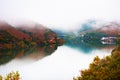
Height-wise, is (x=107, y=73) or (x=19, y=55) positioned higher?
(x=107, y=73)

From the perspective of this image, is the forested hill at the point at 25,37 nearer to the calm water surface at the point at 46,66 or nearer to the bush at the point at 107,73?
the calm water surface at the point at 46,66

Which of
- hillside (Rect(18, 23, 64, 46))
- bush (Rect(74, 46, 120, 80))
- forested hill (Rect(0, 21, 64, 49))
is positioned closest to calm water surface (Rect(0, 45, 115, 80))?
bush (Rect(74, 46, 120, 80))

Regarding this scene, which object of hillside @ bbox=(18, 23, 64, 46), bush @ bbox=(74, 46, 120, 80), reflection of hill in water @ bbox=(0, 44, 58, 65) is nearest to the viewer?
bush @ bbox=(74, 46, 120, 80)

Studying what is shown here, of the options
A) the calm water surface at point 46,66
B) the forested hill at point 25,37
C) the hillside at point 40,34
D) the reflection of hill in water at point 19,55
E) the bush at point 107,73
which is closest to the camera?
the bush at point 107,73

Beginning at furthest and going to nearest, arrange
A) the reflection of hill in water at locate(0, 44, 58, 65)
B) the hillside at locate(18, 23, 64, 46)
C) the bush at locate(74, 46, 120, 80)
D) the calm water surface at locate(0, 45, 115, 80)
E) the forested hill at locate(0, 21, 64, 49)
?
the hillside at locate(18, 23, 64, 46) → the forested hill at locate(0, 21, 64, 49) → the reflection of hill in water at locate(0, 44, 58, 65) → the calm water surface at locate(0, 45, 115, 80) → the bush at locate(74, 46, 120, 80)

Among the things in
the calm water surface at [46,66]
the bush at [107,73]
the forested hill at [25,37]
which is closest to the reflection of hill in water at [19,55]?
the calm water surface at [46,66]

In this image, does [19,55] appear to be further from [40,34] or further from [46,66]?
[40,34]

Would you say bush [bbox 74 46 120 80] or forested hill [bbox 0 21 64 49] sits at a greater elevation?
bush [bbox 74 46 120 80]

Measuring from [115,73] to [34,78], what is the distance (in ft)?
74.2

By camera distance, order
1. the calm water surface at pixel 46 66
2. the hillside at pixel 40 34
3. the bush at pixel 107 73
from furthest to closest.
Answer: the hillside at pixel 40 34 → the calm water surface at pixel 46 66 → the bush at pixel 107 73

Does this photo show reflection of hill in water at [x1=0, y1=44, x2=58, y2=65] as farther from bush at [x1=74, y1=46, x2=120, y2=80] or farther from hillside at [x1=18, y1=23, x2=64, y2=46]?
hillside at [x1=18, y1=23, x2=64, y2=46]

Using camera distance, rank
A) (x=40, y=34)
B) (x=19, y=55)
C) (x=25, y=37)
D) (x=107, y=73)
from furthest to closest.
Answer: (x=40, y=34) → (x=25, y=37) → (x=19, y=55) → (x=107, y=73)

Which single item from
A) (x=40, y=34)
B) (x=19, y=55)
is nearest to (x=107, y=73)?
(x=19, y=55)

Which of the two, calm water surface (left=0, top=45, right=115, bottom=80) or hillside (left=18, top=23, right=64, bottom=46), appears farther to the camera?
hillside (left=18, top=23, right=64, bottom=46)
